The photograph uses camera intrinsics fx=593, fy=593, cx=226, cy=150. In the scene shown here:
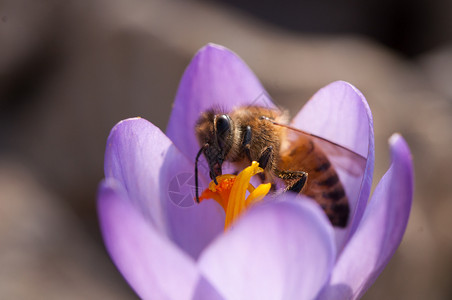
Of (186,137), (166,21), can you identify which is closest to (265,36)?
(166,21)

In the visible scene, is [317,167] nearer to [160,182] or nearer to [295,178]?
[295,178]

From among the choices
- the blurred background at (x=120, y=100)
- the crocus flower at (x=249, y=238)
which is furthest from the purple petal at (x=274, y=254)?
the blurred background at (x=120, y=100)

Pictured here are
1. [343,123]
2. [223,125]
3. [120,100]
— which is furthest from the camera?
[120,100]

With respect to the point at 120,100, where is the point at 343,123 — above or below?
above

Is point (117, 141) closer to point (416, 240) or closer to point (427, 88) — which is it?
point (416, 240)

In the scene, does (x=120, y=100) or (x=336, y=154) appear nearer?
(x=336, y=154)

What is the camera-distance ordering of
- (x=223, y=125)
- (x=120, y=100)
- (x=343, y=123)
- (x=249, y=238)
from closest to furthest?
(x=249, y=238) → (x=223, y=125) → (x=343, y=123) → (x=120, y=100)

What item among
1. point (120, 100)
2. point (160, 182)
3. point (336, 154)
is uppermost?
point (336, 154)

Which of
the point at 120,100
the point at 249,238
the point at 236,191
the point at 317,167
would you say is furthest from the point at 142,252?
the point at 120,100
